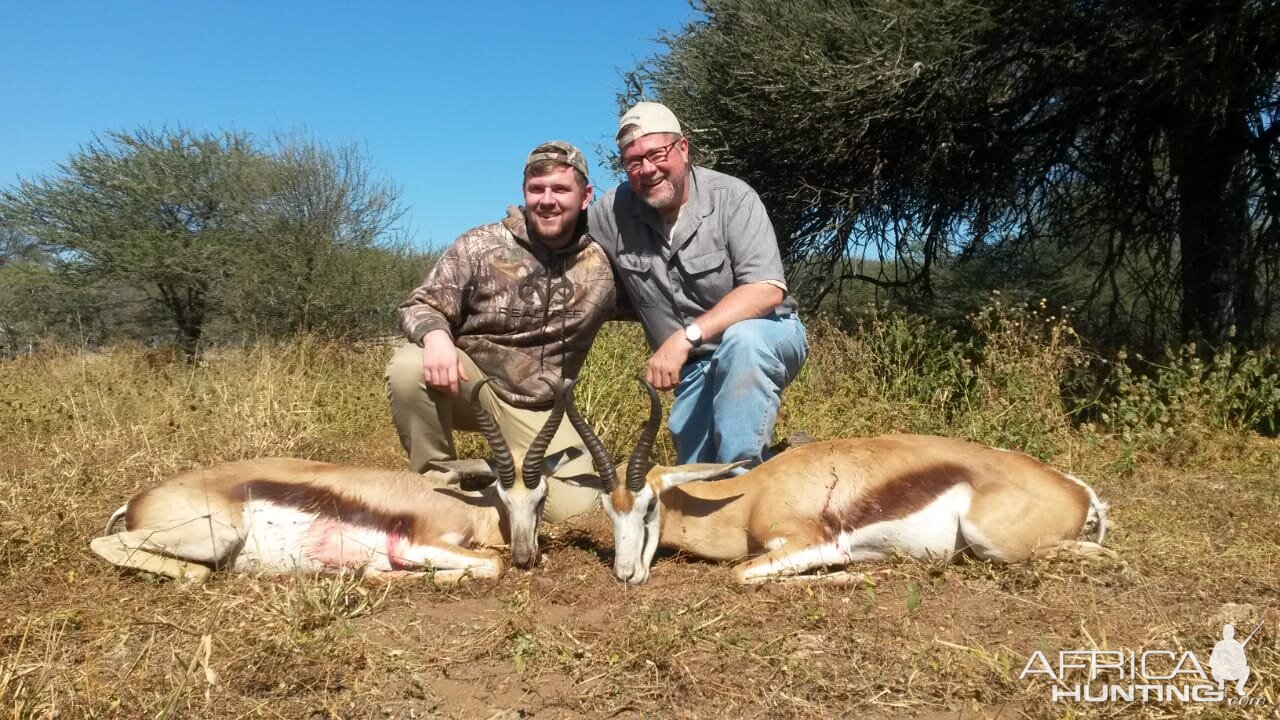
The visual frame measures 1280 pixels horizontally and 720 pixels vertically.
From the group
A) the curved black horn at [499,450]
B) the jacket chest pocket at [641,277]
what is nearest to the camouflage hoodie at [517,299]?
the jacket chest pocket at [641,277]

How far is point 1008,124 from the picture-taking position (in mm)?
8477

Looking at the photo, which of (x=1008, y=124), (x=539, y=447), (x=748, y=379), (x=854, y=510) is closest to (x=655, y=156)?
(x=748, y=379)

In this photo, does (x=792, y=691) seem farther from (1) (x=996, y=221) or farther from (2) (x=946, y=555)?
(1) (x=996, y=221)

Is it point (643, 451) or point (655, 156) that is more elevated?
point (655, 156)

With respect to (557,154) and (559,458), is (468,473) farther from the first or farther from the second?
(557,154)

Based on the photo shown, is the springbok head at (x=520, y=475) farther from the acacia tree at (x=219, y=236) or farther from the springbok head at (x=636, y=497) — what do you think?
the acacia tree at (x=219, y=236)

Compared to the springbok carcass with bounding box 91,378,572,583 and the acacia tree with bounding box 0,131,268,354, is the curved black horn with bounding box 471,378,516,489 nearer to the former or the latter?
the springbok carcass with bounding box 91,378,572,583

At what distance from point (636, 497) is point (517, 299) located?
1481 mm

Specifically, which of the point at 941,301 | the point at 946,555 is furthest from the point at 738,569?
the point at 941,301

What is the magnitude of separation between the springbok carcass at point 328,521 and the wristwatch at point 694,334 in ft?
2.39

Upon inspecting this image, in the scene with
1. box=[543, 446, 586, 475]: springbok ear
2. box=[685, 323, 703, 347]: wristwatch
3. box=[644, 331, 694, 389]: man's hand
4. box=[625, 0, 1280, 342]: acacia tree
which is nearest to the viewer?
box=[644, 331, 694, 389]: man's hand

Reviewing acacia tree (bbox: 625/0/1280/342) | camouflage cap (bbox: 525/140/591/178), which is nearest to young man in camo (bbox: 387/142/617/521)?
camouflage cap (bbox: 525/140/591/178)

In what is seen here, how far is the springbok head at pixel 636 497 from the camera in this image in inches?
147

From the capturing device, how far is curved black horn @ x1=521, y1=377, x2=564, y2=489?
3.90m
